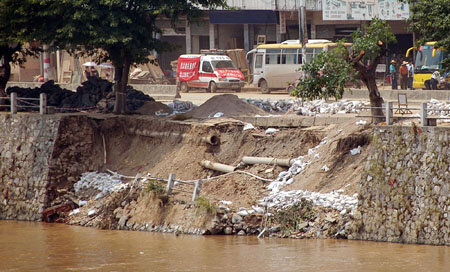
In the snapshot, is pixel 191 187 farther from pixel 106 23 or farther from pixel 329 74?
pixel 106 23

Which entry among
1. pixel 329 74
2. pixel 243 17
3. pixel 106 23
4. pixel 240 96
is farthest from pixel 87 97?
pixel 243 17

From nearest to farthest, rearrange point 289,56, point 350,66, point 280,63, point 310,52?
point 350,66
point 310,52
point 289,56
point 280,63

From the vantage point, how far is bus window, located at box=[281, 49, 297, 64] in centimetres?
3844

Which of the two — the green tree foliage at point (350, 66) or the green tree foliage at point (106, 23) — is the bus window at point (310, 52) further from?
the green tree foliage at point (350, 66)

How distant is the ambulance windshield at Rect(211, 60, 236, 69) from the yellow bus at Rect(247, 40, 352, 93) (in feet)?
3.68

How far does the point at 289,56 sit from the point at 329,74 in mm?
19318

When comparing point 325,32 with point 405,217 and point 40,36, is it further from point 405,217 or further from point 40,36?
point 405,217

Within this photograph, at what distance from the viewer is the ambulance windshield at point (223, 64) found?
3950 cm

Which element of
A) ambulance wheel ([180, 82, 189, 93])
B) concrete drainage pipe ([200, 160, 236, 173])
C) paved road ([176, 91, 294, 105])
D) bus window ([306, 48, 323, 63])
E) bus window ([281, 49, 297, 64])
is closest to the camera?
concrete drainage pipe ([200, 160, 236, 173])

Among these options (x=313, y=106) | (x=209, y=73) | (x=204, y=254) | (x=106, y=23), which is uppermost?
(x=106, y=23)

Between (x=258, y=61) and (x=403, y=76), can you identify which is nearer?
(x=403, y=76)

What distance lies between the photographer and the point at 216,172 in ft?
70.9

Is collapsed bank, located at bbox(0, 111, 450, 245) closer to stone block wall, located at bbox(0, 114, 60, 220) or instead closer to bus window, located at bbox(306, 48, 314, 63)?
stone block wall, located at bbox(0, 114, 60, 220)

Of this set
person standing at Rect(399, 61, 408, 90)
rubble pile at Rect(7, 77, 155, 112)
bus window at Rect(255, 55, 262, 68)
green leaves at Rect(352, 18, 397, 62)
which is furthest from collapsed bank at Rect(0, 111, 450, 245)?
bus window at Rect(255, 55, 262, 68)
